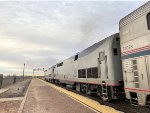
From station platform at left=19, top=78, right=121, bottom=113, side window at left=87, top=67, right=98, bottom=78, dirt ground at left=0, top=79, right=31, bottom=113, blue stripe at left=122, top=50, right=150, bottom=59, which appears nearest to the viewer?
blue stripe at left=122, top=50, right=150, bottom=59

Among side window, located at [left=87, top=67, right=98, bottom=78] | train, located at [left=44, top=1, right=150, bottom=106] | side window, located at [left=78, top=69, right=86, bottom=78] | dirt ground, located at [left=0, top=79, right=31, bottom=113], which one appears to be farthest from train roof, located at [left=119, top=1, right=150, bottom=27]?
side window, located at [left=78, top=69, right=86, bottom=78]

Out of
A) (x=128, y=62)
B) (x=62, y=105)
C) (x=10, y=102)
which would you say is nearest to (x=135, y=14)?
(x=128, y=62)

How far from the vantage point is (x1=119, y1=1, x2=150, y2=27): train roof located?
32.1 ft

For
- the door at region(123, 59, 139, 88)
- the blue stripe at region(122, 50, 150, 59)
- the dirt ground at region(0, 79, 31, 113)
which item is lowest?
the dirt ground at region(0, 79, 31, 113)

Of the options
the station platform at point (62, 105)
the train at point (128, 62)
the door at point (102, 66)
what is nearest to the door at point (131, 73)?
the train at point (128, 62)

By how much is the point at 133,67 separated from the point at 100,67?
15.9 ft

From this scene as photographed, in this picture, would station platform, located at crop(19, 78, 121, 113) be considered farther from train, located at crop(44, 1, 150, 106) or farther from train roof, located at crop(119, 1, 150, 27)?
train roof, located at crop(119, 1, 150, 27)

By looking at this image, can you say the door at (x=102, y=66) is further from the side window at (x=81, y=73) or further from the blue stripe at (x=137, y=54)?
the side window at (x=81, y=73)

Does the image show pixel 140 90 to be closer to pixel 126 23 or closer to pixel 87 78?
pixel 126 23

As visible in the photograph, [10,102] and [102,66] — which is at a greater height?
[102,66]

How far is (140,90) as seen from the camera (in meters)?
9.96

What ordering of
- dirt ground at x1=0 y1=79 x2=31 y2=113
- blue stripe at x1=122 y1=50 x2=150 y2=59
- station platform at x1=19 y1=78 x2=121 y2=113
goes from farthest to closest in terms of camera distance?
dirt ground at x1=0 y1=79 x2=31 y2=113 → station platform at x1=19 y1=78 x2=121 y2=113 → blue stripe at x1=122 y1=50 x2=150 y2=59

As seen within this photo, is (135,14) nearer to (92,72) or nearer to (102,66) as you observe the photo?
(102,66)

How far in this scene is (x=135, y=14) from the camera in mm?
10688
